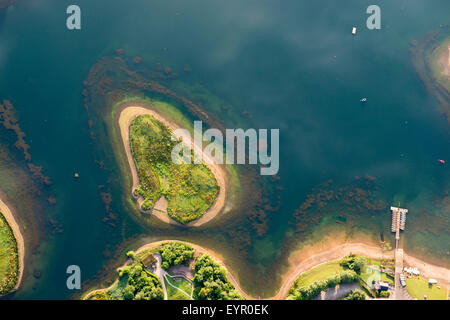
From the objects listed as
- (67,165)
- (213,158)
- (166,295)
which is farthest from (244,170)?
(67,165)

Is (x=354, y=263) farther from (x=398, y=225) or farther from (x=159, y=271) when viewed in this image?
(x=159, y=271)

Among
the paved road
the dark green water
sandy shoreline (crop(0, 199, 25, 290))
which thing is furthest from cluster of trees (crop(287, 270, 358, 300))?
sandy shoreline (crop(0, 199, 25, 290))

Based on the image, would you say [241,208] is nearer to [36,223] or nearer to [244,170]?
[244,170]

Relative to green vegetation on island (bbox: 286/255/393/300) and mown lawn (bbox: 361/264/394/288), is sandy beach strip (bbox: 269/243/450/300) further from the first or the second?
mown lawn (bbox: 361/264/394/288)

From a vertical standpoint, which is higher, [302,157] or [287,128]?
[287,128]

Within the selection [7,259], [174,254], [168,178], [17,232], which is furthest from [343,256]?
[7,259]

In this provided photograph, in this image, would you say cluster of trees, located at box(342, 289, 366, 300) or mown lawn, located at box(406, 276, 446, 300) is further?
mown lawn, located at box(406, 276, 446, 300)
